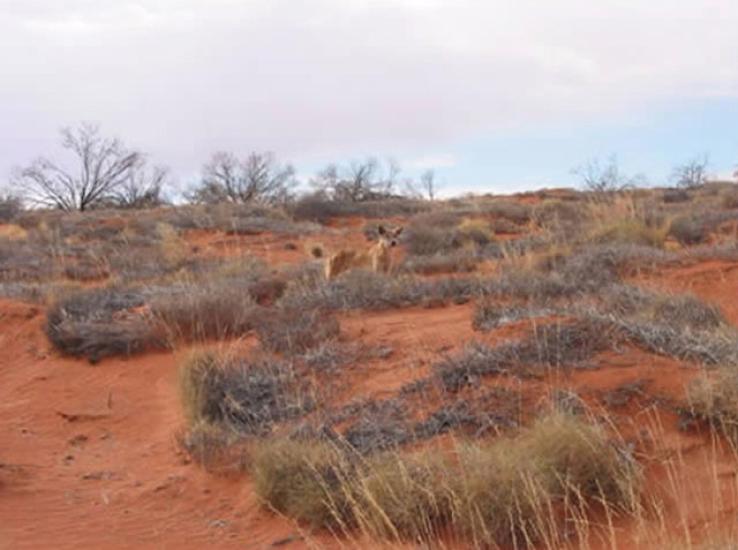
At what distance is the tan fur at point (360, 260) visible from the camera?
532 inches

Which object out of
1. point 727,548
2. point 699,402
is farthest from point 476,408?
point 727,548

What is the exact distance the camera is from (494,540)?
14.9ft

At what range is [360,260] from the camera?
14.1m

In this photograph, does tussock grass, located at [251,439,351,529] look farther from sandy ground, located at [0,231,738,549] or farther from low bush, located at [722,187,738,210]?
low bush, located at [722,187,738,210]

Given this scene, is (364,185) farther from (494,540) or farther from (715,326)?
(494,540)

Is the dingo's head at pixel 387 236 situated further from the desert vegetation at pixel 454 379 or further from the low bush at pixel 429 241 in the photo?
the low bush at pixel 429 241

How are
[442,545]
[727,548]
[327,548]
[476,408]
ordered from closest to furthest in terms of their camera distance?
[727,548]
[442,545]
[327,548]
[476,408]

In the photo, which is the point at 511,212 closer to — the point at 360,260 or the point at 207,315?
the point at 360,260

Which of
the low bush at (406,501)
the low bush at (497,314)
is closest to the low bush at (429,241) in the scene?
the low bush at (497,314)

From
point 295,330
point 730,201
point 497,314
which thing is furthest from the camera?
point 730,201

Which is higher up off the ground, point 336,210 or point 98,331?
point 336,210

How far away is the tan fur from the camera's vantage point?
13516 mm

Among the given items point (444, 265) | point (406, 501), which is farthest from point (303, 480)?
point (444, 265)

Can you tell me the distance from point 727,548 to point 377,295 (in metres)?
7.47
